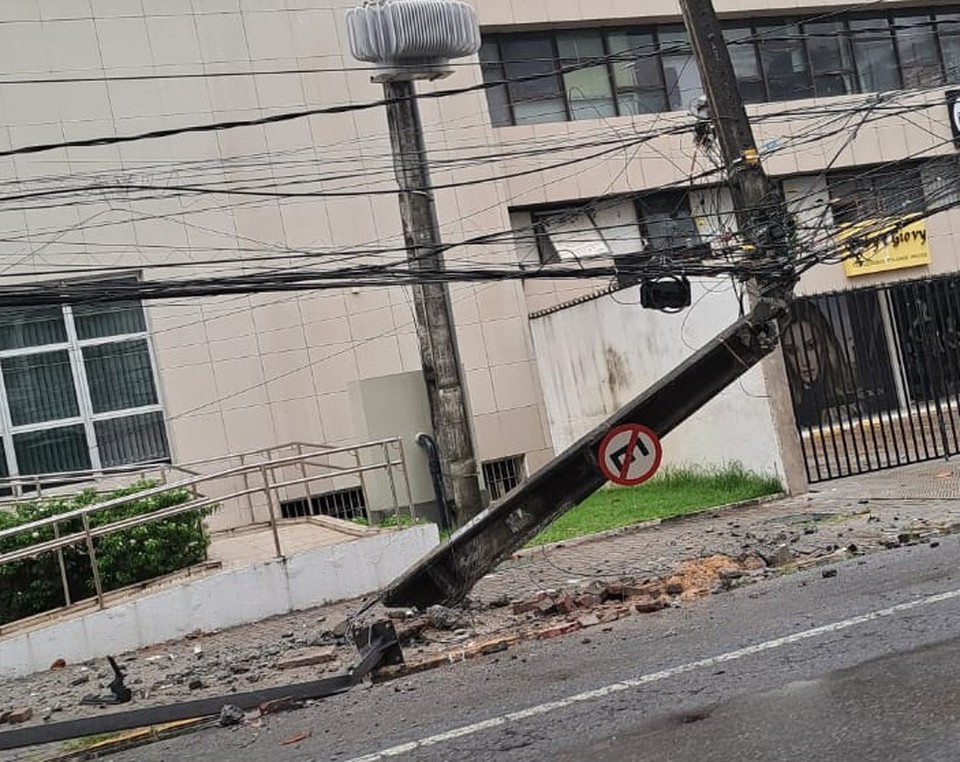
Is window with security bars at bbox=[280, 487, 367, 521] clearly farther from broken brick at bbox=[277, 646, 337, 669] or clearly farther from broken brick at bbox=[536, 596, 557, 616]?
broken brick at bbox=[277, 646, 337, 669]

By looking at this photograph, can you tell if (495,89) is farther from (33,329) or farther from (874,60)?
(33,329)

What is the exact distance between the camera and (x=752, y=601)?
10.3 metres

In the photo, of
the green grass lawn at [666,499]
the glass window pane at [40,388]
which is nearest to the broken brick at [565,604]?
the green grass lawn at [666,499]

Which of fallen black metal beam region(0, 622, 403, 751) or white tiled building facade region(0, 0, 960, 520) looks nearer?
fallen black metal beam region(0, 622, 403, 751)

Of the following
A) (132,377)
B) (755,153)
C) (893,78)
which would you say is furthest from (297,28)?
(893,78)

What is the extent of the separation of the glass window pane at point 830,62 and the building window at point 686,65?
0.8 inches

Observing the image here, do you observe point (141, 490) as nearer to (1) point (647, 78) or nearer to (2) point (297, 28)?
(2) point (297, 28)

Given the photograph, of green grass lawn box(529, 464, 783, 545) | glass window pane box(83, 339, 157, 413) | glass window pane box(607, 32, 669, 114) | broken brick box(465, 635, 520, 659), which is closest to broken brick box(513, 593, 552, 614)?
broken brick box(465, 635, 520, 659)

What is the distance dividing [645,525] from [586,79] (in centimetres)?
992

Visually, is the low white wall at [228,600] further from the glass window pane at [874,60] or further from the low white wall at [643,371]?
the glass window pane at [874,60]

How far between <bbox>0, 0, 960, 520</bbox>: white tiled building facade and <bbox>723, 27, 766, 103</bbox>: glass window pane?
84.2 inches

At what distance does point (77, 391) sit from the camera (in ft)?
62.3

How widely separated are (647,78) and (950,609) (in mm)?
16061

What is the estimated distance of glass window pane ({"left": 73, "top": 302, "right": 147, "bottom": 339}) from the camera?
18986 mm
